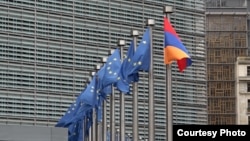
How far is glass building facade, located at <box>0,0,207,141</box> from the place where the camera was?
145125mm

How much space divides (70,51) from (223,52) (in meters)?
28.0

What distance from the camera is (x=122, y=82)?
54.1 meters

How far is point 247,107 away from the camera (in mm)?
151125

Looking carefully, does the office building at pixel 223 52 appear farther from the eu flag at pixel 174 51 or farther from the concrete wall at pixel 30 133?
the eu flag at pixel 174 51

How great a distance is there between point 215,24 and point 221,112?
15308 millimetres

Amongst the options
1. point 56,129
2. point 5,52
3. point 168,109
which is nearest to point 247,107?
point 5,52

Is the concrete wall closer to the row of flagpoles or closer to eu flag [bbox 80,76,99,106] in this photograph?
eu flag [bbox 80,76,99,106]

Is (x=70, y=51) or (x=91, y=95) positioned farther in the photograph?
(x=70, y=51)

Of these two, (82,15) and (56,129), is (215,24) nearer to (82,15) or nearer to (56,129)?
(82,15)

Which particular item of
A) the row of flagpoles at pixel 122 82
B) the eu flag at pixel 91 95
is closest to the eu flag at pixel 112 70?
the row of flagpoles at pixel 122 82

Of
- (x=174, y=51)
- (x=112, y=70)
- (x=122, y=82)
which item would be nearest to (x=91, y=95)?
(x=112, y=70)

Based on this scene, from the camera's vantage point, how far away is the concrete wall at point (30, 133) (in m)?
63.8

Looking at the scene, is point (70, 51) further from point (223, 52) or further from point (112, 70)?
point (112, 70)

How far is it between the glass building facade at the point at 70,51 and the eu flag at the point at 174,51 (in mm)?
90213
